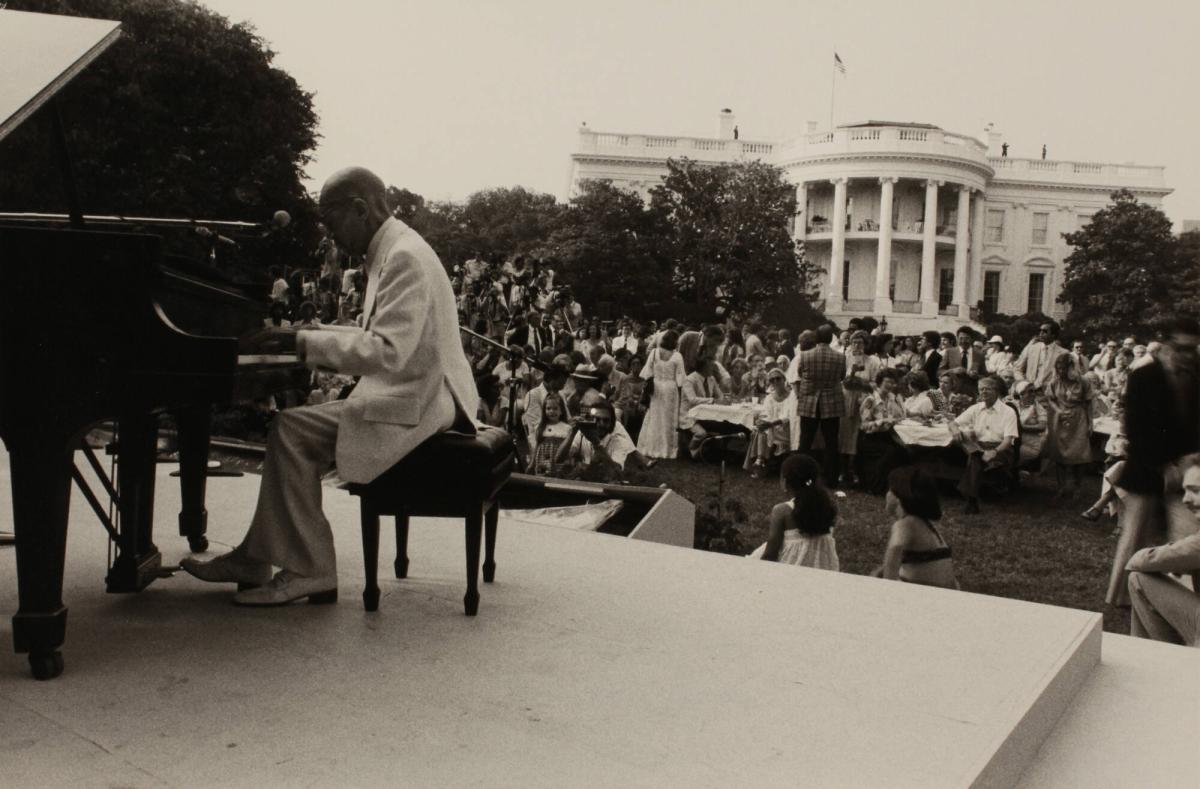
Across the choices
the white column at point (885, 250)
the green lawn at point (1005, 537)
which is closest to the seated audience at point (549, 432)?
the green lawn at point (1005, 537)

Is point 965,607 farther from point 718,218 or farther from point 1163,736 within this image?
point 718,218

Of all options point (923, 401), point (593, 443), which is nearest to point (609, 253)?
point (923, 401)

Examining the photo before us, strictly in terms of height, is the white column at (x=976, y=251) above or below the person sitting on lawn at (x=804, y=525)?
above

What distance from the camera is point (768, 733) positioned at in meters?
2.86

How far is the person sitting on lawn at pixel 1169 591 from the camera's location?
196 inches

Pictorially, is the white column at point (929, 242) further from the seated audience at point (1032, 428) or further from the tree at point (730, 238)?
the seated audience at point (1032, 428)

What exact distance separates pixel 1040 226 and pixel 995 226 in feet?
8.47

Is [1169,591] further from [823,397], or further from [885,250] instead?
[885,250]

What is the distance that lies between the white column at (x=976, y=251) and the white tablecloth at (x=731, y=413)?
171 ft

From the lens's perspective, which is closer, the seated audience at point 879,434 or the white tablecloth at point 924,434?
the white tablecloth at point 924,434

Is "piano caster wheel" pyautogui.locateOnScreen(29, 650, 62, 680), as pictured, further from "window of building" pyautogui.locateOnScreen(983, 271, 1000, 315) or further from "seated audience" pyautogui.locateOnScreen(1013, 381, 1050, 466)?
"window of building" pyautogui.locateOnScreen(983, 271, 1000, 315)

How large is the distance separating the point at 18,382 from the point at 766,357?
13299 mm

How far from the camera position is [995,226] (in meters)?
64.9

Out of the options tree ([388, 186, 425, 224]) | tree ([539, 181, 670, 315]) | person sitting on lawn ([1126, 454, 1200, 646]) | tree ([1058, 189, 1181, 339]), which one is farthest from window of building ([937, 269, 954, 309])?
person sitting on lawn ([1126, 454, 1200, 646])
